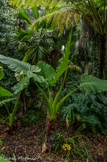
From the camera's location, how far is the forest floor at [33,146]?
2062 millimetres

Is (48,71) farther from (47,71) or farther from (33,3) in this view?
(33,3)

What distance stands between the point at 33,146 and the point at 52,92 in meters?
1.33

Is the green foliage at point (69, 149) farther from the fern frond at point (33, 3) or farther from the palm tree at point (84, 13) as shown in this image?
the fern frond at point (33, 3)

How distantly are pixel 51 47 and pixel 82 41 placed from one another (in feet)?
4.32

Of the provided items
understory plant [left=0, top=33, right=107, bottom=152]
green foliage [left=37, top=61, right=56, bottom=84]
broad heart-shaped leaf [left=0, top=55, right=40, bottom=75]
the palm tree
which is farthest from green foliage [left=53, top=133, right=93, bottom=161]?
the palm tree

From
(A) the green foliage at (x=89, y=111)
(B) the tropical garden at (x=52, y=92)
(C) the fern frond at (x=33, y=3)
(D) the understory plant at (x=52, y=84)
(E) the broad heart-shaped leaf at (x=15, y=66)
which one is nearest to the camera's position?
(E) the broad heart-shaped leaf at (x=15, y=66)

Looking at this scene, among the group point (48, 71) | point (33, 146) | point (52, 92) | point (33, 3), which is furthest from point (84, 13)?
point (33, 146)

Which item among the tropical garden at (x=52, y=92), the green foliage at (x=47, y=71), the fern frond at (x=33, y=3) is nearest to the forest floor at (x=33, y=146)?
the tropical garden at (x=52, y=92)

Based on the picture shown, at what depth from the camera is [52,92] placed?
3.22 meters

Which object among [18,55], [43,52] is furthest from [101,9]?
[18,55]

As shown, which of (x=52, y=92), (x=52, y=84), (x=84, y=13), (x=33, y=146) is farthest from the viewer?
(x=52, y=92)

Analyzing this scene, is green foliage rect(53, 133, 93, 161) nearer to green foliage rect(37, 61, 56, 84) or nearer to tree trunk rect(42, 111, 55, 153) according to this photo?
tree trunk rect(42, 111, 55, 153)

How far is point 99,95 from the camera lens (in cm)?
299

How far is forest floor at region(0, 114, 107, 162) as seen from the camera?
2062 mm
